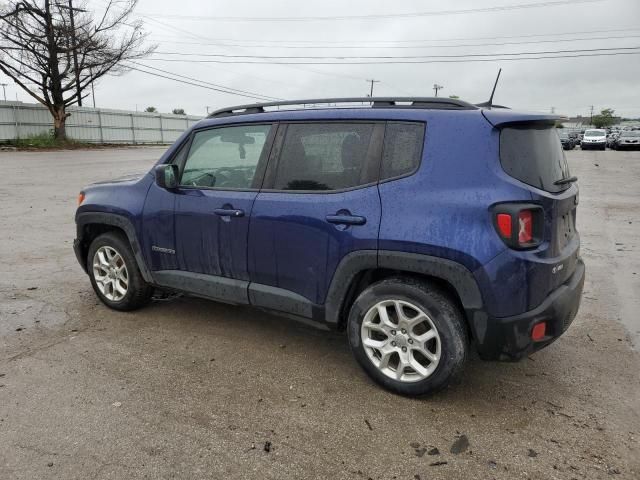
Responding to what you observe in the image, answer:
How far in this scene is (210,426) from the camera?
2.84 metres

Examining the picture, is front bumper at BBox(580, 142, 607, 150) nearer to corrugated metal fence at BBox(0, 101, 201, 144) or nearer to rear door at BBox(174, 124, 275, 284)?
corrugated metal fence at BBox(0, 101, 201, 144)

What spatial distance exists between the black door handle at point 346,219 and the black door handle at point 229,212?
2.37 feet

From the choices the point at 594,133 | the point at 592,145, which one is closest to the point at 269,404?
the point at 592,145

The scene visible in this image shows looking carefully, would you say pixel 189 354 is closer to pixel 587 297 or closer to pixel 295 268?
pixel 295 268

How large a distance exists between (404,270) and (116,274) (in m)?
2.75

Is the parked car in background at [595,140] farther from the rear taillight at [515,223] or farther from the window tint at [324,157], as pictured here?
the rear taillight at [515,223]

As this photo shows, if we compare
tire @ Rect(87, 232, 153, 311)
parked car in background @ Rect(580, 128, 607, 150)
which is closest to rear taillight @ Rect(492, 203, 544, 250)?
tire @ Rect(87, 232, 153, 311)

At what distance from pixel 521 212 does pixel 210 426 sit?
2070mm

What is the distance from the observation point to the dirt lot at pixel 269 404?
2.54m

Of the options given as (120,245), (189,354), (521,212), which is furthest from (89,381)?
(521,212)

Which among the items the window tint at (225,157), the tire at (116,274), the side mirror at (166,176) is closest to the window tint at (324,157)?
the window tint at (225,157)

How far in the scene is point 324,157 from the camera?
3408 mm

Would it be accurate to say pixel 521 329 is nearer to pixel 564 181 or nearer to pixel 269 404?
pixel 564 181

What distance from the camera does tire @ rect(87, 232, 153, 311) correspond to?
175 inches
